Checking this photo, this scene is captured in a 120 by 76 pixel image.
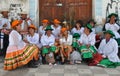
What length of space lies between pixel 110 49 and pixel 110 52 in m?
0.09

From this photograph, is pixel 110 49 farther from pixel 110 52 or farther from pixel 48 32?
pixel 48 32

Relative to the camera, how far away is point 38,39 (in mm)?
8641

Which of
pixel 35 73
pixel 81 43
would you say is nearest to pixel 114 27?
pixel 81 43

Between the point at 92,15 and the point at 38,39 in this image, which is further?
the point at 92,15

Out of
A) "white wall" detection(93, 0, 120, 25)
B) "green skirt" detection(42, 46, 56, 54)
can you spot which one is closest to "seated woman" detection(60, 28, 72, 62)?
"green skirt" detection(42, 46, 56, 54)

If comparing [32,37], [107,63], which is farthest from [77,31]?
[107,63]

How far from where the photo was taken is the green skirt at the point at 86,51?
819 centimetres

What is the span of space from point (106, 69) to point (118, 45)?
1230mm

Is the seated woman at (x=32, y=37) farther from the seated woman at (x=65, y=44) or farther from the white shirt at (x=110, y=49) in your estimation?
the white shirt at (x=110, y=49)

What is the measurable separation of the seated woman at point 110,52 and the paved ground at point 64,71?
0.22 meters

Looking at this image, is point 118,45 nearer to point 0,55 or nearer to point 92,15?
point 92,15

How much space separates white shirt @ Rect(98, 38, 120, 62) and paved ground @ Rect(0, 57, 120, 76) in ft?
1.06

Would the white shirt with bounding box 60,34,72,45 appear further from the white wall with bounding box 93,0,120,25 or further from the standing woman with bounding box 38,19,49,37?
the white wall with bounding box 93,0,120,25

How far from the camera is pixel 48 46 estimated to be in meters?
8.42
